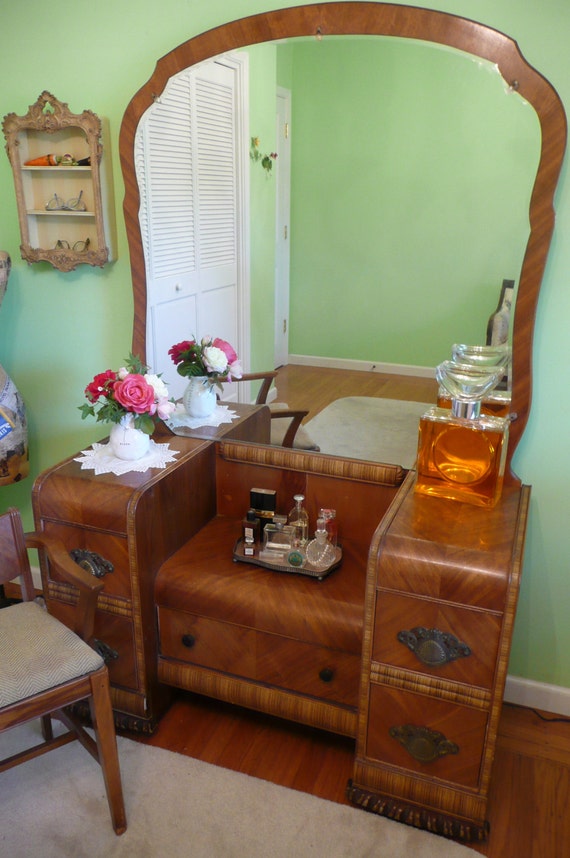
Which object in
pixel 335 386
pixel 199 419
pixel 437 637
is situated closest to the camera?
pixel 437 637

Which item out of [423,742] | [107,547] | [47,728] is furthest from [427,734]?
[47,728]

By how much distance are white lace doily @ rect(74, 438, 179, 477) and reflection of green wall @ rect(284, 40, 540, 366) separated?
0.55 meters

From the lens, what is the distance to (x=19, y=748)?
1.88m

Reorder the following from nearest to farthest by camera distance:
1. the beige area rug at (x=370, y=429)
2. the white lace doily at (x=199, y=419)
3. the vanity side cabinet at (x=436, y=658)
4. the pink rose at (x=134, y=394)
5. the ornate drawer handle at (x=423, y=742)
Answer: the vanity side cabinet at (x=436, y=658) → the ornate drawer handle at (x=423, y=742) → the pink rose at (x=134, y=394) → the beige area rug at (x=370, y=429) → the white lace doily at (x=199, y=419)

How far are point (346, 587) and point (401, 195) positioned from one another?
1039mm

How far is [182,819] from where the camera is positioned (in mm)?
1653

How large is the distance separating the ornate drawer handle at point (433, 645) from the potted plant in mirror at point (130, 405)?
0.86 m

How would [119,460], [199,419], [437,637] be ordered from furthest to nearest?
[199,419] < [119,460] < [437,637]

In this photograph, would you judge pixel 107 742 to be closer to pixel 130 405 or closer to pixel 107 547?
pixel 107 547

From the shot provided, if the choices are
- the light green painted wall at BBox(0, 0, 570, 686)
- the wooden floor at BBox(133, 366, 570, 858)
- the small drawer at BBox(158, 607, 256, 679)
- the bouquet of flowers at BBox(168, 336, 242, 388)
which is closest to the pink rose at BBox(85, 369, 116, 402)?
the bouquet of flowers at BBox(168, 336, 242, 388)

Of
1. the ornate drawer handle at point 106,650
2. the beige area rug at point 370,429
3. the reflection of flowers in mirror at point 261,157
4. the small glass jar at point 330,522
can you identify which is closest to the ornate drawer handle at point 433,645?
the small glass jar at point 330,522

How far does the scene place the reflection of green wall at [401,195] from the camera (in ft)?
5.32

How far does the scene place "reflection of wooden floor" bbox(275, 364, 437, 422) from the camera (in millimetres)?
1859

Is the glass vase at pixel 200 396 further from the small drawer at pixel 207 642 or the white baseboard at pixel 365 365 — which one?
the small drawer at pixel 207 642
